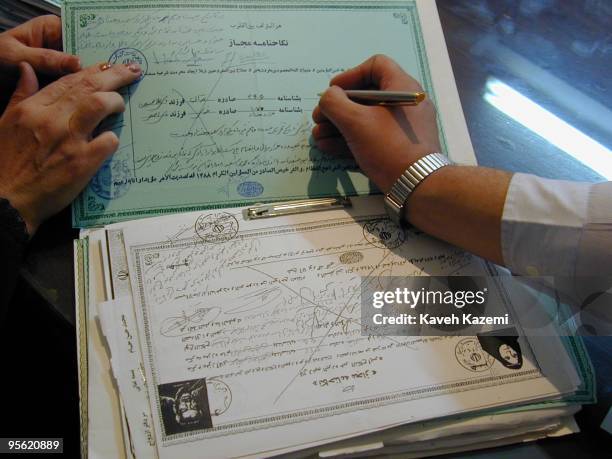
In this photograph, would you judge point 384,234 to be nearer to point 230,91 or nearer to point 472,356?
point 472,356

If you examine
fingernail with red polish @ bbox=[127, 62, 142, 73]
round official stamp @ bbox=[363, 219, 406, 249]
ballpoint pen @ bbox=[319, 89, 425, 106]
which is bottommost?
round official stamp @ bbox=[363, 219, 406, 249]

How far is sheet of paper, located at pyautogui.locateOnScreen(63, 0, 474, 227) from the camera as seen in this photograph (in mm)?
652

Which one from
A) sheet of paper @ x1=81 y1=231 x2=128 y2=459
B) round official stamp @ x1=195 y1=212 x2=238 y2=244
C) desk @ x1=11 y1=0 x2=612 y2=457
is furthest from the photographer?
desk @ x1=11 y1=0 x2=612 y2=457

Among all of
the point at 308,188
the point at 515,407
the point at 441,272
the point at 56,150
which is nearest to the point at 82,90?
the point at 56,150

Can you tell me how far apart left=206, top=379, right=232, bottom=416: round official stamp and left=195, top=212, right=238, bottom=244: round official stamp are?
6.4 inches

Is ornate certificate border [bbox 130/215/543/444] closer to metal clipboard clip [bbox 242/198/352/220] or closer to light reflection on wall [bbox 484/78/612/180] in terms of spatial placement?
metal clipboard clip [bbox 242/198/352/220]

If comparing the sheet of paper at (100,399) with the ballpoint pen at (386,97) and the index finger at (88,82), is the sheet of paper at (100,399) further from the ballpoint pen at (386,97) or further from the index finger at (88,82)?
the ballpoint pen at (386,97)

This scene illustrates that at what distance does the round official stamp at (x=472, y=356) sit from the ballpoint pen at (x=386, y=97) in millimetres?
294

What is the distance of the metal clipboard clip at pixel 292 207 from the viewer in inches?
24.8

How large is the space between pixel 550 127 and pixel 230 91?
0.50 m

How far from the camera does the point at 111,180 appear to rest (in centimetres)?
65

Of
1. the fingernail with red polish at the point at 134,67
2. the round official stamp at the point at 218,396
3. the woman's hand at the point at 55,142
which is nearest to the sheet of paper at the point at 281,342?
the round official stamp at the point at 218,396
